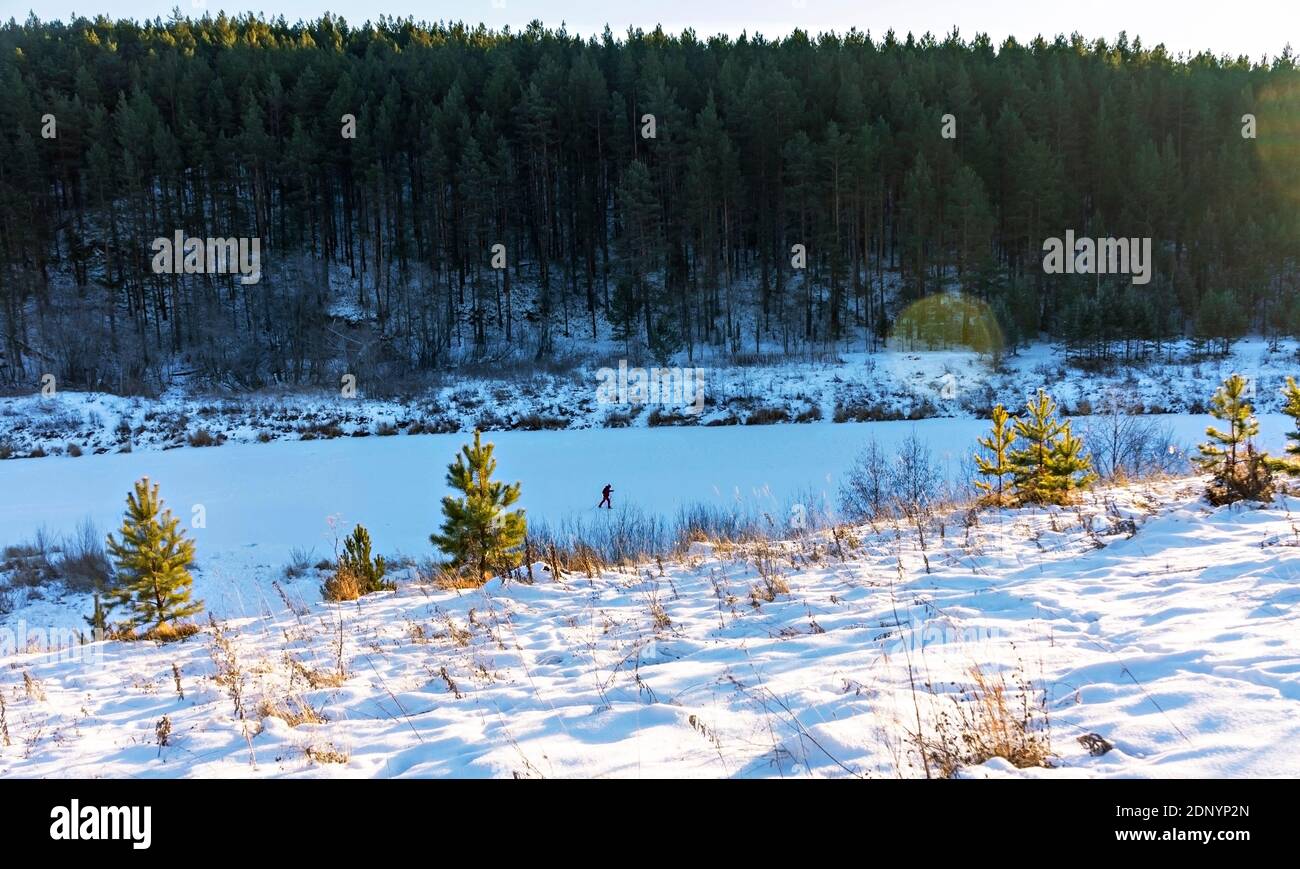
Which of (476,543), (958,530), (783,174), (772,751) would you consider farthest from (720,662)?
(783,174)

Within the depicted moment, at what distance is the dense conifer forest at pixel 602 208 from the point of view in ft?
122

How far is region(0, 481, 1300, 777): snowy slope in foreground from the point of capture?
2.87 metres

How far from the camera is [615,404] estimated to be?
95.2 feet

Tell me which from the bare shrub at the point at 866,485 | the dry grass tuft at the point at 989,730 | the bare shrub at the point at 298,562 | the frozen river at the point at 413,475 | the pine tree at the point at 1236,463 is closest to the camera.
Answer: the dry grass tuft at the point at 989,730

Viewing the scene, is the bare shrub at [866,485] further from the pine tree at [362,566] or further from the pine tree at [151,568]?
the pine tree at [151,568]

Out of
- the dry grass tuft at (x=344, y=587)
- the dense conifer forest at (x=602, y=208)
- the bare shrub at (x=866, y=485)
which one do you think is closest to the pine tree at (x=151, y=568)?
the dry grass tuft at (x=344, y=587)

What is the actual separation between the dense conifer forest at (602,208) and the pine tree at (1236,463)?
28.0 m

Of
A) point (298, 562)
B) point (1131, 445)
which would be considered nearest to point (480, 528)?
point (298, 562)

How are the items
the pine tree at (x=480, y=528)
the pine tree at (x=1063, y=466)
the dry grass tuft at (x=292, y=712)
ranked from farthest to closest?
the pine tree at (x=480, y=528) < the pine tree at (x=1063, y=466) < the dry grass tuft at (x=292, y=712)

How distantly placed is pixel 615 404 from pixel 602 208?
74.1 ft

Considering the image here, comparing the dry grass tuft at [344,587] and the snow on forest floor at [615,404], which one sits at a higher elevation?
the snow on forest floor at [615,404]

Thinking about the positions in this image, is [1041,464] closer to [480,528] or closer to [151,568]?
[480,528]

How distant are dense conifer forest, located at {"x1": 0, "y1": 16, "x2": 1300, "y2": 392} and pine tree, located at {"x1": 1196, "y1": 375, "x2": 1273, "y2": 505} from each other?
28.0 m
